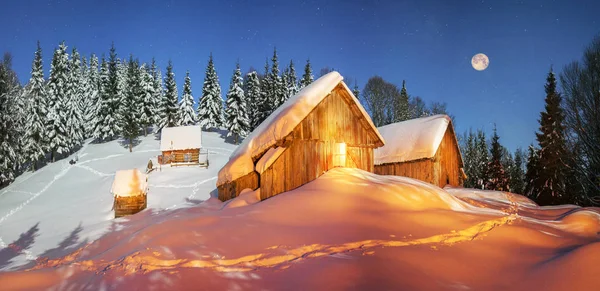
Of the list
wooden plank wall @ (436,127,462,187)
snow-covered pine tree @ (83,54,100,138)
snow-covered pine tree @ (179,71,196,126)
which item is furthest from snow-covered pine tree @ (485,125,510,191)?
snow-covered pine tree @ (83,54,100,138)

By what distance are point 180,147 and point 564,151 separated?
132 ft

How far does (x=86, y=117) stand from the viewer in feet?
198

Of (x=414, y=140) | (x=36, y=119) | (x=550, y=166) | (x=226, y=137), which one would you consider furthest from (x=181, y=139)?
(x=550, y=166)

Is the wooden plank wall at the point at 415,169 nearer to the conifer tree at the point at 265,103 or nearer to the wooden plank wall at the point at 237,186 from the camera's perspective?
the wooden plank wall at the point at 237,186

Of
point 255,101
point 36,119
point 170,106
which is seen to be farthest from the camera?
point 170,106

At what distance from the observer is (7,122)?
33.8 meters

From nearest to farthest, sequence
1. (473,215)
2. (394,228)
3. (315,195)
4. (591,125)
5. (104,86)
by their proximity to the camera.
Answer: (394,228) < (473,215) < (315,195) < (591,125) < (104,86)

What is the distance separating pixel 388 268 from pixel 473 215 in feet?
14.0

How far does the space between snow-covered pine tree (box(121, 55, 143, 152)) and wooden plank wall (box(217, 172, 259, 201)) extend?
42.7m

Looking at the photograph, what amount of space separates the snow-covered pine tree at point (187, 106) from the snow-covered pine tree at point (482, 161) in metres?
48.3

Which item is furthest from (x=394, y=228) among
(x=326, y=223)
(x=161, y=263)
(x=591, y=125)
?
(x=591, y=125)

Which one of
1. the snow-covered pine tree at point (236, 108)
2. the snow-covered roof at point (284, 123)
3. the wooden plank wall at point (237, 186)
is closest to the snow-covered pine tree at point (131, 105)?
the snow-covered pine tree at point (236, 108)

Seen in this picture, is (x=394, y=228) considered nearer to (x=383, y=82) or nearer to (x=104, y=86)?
(x=383, y=82)

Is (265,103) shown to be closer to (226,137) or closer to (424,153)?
(226,137)
